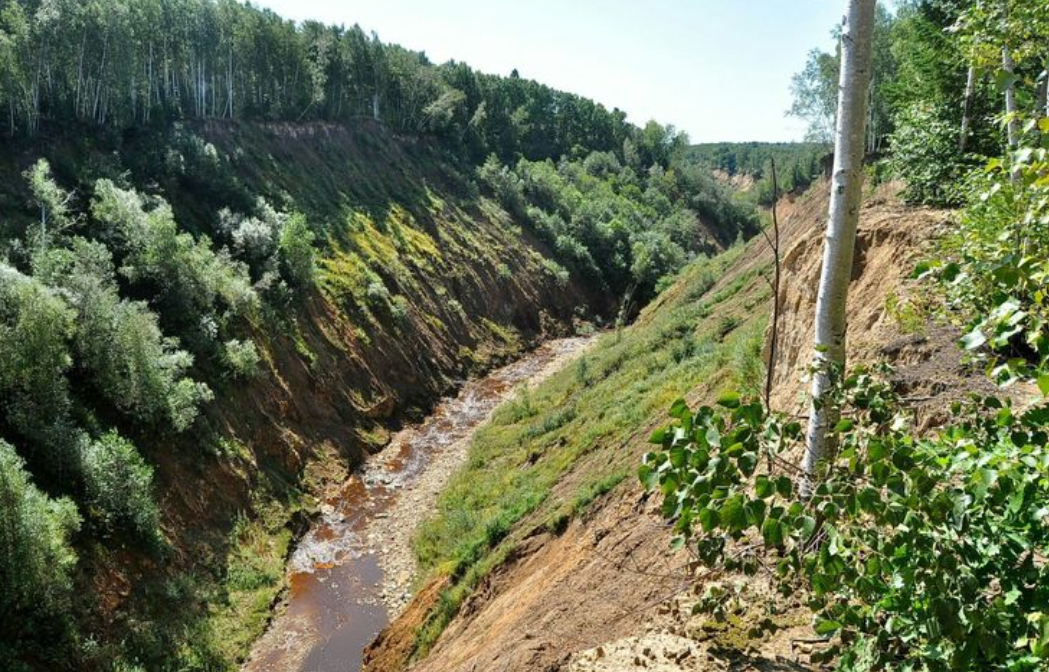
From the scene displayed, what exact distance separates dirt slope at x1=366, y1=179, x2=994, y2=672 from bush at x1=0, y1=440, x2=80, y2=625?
8.18m

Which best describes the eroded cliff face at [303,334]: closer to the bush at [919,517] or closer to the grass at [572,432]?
the grass at [572,432]

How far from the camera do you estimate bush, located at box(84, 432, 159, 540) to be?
20.0 meters

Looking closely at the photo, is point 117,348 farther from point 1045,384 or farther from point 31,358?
point 1045,384

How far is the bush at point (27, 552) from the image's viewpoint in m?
15.8

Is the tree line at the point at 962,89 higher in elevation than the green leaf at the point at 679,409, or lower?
higher

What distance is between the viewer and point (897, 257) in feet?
41.6

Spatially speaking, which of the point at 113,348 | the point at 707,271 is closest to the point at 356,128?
the point at 707,271

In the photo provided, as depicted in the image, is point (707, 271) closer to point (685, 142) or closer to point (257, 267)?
point (257, 267)

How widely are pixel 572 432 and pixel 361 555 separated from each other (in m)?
9.02

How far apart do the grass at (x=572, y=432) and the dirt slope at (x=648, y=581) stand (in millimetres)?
661

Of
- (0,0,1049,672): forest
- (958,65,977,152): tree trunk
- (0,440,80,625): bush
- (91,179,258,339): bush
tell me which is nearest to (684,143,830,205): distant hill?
(0,0,1049,672): forest

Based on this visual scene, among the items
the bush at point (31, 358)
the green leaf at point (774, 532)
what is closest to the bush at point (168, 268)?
the bush at point (31, 358)

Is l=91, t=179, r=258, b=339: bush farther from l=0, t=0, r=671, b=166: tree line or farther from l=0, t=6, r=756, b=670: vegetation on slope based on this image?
l=0, t=0, r=671, b=166: tree line

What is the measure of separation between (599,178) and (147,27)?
60.6 metres
